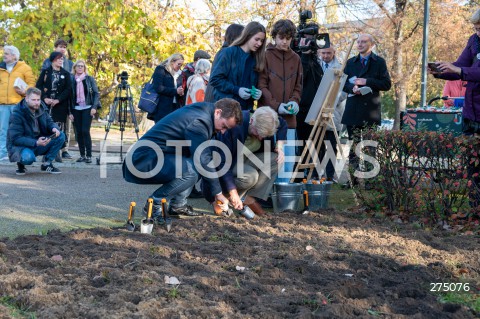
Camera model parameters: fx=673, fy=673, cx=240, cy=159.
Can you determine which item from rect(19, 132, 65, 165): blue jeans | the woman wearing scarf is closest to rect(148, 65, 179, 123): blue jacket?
rect(19, 132, 65, 165): blue jeans

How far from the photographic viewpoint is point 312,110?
807 centimetres

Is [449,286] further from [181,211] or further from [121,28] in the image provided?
[121,28]

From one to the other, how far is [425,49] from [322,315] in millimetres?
14485

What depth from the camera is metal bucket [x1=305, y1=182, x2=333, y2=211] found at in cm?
749

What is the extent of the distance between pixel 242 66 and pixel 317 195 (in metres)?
1.68

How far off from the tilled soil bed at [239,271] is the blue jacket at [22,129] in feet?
14.8

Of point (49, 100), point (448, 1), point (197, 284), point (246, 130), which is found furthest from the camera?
point (448, 1)

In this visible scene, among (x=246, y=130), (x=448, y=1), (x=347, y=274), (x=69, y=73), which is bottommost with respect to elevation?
(x=347, y=274)

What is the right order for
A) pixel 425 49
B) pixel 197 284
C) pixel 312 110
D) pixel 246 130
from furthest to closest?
pixel 425 49, pixel 312 110, pixel 246 130, pixel 197 284

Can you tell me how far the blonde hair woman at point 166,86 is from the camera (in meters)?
10.0

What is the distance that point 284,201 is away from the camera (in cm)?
741

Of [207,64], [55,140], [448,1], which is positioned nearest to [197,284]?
[207,64]

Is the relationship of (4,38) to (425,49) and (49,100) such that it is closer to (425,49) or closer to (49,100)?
(49,100)

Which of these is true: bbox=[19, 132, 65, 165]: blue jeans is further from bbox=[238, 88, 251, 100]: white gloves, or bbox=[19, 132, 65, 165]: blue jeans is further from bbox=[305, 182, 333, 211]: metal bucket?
bbox=[305, 182, 333, 211]: metal bucket
